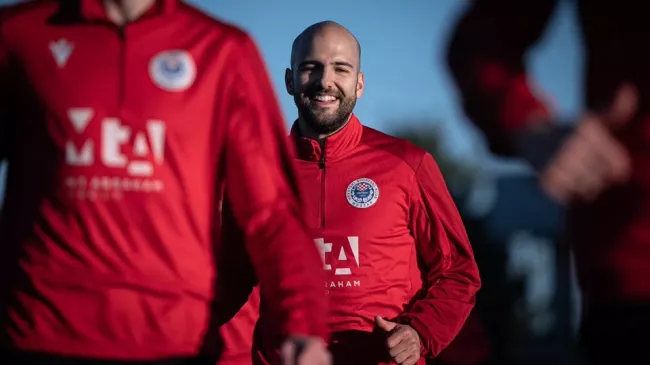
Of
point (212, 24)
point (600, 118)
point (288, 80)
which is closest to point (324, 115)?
point (288, 80)

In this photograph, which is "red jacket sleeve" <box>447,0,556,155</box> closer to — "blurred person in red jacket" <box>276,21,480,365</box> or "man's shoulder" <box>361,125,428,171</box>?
"blurred person in red jacket" <box>276,21,480,365</box>

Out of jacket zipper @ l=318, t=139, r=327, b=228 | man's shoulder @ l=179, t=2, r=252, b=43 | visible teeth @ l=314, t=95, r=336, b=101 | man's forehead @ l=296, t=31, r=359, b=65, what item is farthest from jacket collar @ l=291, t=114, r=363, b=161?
man's shoulder @ l=179, t=2, r=252, b=43

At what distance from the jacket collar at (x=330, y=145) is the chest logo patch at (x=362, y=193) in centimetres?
17

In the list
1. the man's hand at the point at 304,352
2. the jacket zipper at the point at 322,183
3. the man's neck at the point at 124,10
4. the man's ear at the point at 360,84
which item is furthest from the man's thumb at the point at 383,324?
the man's neck at the point at 124,10

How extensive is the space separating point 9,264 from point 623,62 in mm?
1380

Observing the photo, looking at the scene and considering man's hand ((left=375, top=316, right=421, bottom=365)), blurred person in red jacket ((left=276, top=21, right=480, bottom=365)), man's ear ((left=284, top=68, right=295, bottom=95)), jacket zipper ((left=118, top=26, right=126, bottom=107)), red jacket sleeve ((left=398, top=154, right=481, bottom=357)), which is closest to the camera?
jacket zipper ((left=118, top=26, right=126, bottom=107))

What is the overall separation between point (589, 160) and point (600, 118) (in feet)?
0.38

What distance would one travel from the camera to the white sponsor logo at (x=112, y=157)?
258cm

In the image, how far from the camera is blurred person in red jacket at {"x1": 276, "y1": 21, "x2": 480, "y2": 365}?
4.82 meters

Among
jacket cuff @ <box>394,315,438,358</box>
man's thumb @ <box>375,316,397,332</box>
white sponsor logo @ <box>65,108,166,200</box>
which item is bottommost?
jacket cuff @ <box>394,315,438,358</box>

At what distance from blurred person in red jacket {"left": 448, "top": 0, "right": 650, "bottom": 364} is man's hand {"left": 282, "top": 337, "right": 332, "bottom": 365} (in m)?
0.56

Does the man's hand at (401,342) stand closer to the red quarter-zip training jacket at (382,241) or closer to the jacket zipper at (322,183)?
the red quarter-zip training jacket at (382,241)

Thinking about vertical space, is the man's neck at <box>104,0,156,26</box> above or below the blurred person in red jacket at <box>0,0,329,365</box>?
above

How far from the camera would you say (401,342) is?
457 centimetres
